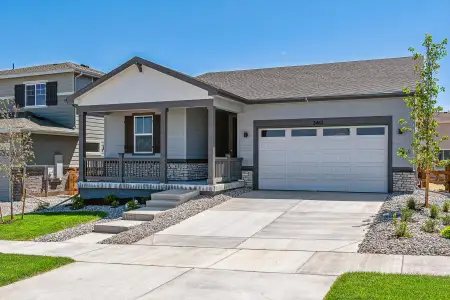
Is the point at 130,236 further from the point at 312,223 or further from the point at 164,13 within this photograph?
the point at 164,13

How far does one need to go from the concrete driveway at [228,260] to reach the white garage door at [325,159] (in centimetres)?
287

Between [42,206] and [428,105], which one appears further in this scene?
[42,206]

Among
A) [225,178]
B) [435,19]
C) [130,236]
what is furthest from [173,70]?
[435,19]

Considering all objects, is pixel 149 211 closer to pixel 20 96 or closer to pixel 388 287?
pixel 388 287

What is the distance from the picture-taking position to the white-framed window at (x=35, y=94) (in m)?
23.4

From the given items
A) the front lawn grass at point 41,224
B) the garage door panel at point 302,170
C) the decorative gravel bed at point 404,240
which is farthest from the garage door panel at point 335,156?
the front lawn grass at point 41,224

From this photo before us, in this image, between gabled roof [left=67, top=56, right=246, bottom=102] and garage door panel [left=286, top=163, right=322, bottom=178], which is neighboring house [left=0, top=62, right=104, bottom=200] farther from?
garage door panel [left=286, top=163, right=322, bottom=178]

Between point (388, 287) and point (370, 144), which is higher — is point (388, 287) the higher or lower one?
the lower one

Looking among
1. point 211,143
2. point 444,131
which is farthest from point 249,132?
point 444,131

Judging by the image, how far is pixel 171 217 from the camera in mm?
12766

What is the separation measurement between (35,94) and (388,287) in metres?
21.1

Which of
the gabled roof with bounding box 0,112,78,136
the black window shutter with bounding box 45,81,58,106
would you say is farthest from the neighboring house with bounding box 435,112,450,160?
the gabled roof with bounding box 0,112,78,136

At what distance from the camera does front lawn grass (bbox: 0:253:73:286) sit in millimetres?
7834

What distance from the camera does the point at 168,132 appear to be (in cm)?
1750
